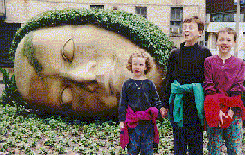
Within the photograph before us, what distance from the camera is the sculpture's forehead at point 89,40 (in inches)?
199

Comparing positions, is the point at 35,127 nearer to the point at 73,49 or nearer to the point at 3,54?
the point at 73,49

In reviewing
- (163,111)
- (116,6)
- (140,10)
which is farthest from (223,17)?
(163,111)

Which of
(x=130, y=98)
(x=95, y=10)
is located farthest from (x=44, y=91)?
(x=130, y=98)

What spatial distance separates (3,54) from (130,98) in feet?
43.9

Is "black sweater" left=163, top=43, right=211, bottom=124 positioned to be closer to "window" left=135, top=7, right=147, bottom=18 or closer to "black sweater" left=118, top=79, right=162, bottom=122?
"black sweater" left=118, top=79, right=162, bottom=122

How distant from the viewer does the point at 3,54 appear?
14664mm

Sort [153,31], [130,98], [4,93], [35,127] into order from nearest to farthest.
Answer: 1. [130,98]
2. [35,127]
3. [153,31]
4. [4,93]

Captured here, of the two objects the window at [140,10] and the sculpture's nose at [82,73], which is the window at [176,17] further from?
the sculpture's nose at [82,73]

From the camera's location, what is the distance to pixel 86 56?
5059 millimetres

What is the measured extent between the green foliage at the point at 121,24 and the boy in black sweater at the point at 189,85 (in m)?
2.11

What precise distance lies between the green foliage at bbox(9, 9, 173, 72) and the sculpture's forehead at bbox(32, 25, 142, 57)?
4.2 inches

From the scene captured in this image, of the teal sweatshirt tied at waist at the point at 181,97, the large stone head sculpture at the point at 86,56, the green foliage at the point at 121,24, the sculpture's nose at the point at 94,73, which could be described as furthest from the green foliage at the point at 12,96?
the teal sweatshirt tied at waist at the point at 181,97

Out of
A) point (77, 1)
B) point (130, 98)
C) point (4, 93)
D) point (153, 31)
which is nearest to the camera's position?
point (130, 98)

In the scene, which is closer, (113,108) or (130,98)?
(130,98)
